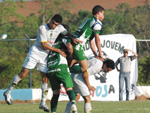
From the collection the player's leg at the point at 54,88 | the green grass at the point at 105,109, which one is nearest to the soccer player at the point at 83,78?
the player's leg at the point at 54,88

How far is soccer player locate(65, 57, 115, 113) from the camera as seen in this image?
33.1ft

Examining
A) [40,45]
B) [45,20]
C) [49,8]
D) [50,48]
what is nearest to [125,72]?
[40,45]

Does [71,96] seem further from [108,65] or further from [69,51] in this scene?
[69,51]

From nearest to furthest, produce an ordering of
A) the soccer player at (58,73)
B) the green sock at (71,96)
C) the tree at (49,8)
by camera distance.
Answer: the green sock at (71,96)
the soccer player at (58,73)
the tree at (49,8)

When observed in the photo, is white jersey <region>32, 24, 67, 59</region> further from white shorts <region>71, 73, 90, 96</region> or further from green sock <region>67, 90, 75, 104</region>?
green sock <region>67, 90, 75, 104</region>

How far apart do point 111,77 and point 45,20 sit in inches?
1701

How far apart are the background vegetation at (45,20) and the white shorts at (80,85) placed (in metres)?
10.7

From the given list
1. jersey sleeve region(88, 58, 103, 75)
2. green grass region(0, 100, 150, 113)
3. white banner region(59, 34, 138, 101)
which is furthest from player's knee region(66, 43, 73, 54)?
white banner region(59, 34, 138, 101)

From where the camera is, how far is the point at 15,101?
65.0 feet

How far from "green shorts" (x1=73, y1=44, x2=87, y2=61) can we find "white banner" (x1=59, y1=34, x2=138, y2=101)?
987 centimetres

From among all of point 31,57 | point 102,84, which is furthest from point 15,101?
point 31,57

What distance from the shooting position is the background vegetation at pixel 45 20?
833 inches

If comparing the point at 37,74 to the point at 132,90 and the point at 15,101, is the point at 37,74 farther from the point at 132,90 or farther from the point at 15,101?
the point at 132,90

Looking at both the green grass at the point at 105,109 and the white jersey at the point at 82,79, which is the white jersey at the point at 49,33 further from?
the green grass at the point at 105,109
